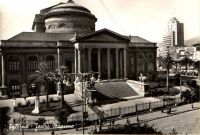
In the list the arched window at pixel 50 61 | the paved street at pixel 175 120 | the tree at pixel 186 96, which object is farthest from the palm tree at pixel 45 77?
the tree at pixel 186 96

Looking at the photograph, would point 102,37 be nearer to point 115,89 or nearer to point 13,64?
point 115,89

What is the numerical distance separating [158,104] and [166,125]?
422 inches

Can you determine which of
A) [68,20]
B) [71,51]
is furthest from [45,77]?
[68,20]

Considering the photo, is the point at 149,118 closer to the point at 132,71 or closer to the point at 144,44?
the point at 132,71

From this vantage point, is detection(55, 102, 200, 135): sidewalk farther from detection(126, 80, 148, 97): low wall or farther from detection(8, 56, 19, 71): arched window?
detection(8, 56, 19, 71): arched window

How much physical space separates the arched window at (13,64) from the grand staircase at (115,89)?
16136 millimetres

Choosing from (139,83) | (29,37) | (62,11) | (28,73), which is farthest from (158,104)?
(62,11)

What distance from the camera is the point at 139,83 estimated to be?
44.2 metres

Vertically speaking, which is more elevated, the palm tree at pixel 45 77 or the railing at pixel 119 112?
the palm tree at pixel 45 77

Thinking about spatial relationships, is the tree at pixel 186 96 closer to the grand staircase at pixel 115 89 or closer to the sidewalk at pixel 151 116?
the sidewalk at pixel 151 116

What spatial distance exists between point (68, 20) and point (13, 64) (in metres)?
18.9

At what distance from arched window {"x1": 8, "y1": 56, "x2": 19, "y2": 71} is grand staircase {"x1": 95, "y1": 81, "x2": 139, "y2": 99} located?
16136 millimetres

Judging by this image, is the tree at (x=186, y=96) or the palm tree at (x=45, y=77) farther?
the tree at (x=186, y=96)

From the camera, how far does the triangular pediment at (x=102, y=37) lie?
159 feet
